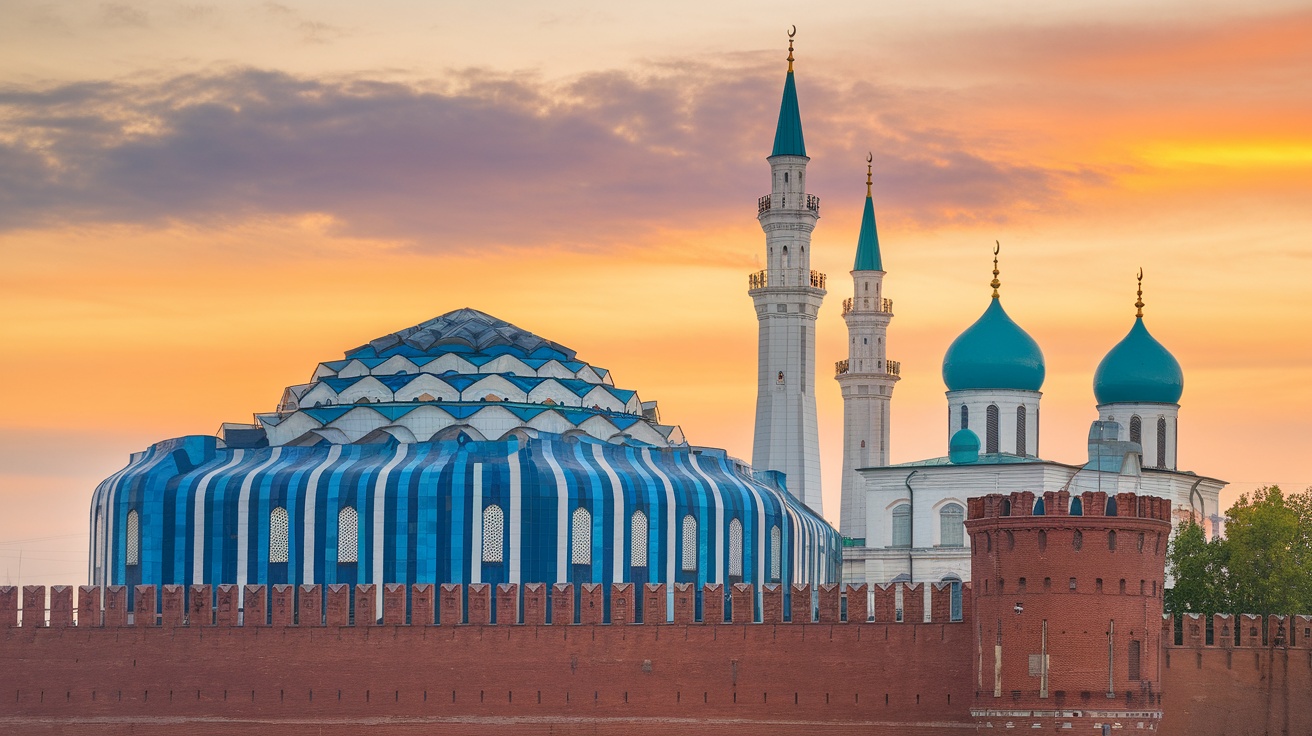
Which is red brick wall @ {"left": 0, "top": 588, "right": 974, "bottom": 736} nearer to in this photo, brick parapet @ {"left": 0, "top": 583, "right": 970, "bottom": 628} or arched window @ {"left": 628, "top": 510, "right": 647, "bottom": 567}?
brick parapet @ {"left": 0, "top": 583, "right": 970, "bottom": 628}

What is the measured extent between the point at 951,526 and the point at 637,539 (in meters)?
21.8

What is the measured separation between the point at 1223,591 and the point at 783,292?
27.9m

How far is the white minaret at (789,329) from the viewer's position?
100438 mm

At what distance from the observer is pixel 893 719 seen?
65.0m

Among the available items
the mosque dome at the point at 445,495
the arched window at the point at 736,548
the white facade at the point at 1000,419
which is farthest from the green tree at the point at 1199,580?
the white facade at the point at 1000,419

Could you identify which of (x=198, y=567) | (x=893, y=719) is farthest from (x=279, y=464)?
(x=893, y=719)

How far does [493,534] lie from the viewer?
258 ft

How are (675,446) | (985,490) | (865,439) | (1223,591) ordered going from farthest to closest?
(865,439)
(985,490)
(675,446)
(1223,591)

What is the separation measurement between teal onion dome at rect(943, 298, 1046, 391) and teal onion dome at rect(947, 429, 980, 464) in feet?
12.0

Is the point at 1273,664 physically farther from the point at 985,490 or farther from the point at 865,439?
the point at 865,439

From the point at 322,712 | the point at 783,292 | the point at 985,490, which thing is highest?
the point at 783,292

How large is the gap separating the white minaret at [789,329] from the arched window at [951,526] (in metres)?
5.30

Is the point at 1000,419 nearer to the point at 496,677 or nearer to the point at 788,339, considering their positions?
the point at 788,339

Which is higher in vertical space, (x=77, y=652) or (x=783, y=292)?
(x=783, y=292)
